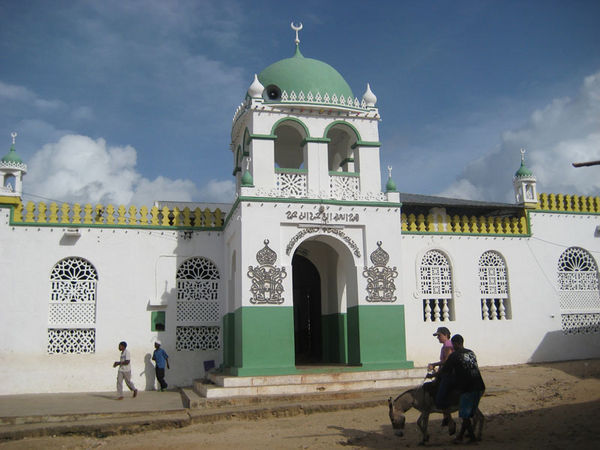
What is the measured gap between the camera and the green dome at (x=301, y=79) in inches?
482

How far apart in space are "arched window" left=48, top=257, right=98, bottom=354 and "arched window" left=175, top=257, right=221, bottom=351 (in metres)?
1.84

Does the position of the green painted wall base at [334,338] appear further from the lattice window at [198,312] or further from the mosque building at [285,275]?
the lattice window at [198,312]

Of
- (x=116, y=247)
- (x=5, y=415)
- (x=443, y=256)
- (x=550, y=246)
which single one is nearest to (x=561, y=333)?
(x=550, y=246)

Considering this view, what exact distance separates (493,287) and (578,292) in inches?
98.8

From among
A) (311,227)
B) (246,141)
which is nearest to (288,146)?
(246,141)

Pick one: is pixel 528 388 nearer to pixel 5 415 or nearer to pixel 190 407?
pixel 190 407

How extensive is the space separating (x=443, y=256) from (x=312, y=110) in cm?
501

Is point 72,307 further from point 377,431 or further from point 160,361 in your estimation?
point 377,431

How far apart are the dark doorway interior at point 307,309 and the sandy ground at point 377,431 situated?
4969 millimetres

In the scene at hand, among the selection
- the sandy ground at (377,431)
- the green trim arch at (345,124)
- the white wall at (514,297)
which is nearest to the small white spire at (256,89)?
the green trim arch at (345,124)

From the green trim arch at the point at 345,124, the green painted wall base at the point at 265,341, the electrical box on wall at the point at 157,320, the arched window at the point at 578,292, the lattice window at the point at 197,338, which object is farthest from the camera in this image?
the arched window at the point at 578,292

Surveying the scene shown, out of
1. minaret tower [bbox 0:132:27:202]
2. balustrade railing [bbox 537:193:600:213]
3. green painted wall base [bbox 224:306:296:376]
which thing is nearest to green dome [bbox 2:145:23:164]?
minaret tower [bbox 0:132:27:202]

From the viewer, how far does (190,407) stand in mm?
9109

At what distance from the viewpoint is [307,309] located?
14.5 meters
